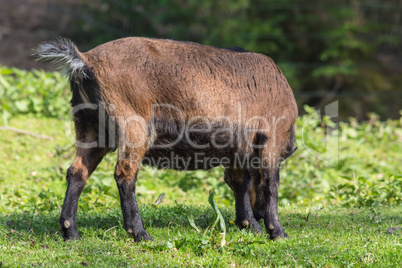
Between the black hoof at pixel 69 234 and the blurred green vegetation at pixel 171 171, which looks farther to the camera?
the blurred green vegetation at pixel 171 171

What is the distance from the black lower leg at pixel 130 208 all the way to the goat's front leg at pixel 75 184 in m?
0.48

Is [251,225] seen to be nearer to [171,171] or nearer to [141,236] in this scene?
[141,236]

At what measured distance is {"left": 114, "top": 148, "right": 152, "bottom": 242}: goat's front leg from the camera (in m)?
4.51

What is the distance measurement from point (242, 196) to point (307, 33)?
30.1 ft

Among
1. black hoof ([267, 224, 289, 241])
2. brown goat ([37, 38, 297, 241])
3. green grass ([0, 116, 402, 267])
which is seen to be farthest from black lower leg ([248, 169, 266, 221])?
black hoof ([267, 224, 289, 241])

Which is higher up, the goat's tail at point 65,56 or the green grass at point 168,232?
the goat's tail at point 65,56

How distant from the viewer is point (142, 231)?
454cm

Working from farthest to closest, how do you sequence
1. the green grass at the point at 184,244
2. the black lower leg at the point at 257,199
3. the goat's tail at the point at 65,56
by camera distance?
the black lower leg at the point at 257,199 < the goat's tail at the point at 65,56 < the green grass at the point at 184,244

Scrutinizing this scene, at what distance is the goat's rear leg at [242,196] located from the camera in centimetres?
520

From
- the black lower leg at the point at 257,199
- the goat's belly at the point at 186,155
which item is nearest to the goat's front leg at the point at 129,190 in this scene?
the goat's belly at the point at 186,155

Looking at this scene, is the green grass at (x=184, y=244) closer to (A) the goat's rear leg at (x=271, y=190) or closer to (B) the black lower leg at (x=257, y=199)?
(A) the goat's rear leg at (x=271, y=190)

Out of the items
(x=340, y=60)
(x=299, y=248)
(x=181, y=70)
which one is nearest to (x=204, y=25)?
(x=340, y=60)

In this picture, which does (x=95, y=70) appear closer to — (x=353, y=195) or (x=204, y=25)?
(x=353, y=195)

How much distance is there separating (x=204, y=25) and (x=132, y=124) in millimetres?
9119
